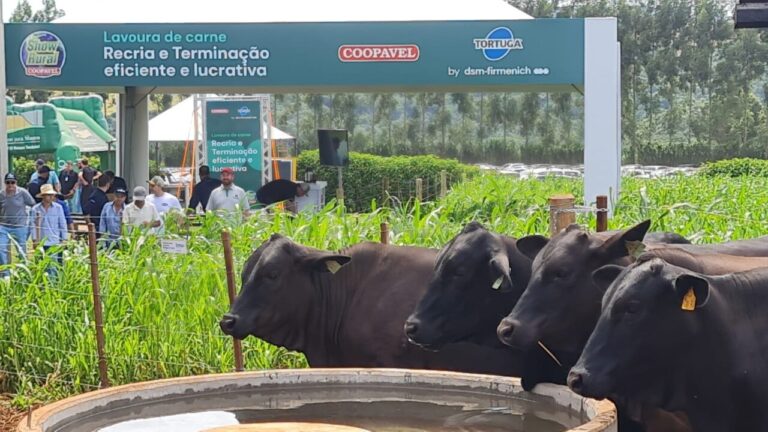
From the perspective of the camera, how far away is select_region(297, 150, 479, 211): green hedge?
31.3 metres

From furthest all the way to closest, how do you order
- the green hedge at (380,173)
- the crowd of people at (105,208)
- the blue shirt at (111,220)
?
the green hedge at (380,173) < the blue shirt at (111,220) < the crowd of people at (105,208)

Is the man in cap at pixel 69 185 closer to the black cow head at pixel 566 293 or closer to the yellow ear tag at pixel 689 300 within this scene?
the black cow head at pixel 566 293

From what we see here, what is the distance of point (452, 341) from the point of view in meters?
6.21

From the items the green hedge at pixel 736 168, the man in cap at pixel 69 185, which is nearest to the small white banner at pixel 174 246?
the man in cap at pixel 69 185

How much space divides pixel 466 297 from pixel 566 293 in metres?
0.77

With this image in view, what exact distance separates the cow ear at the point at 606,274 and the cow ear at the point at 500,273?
70 centimetres

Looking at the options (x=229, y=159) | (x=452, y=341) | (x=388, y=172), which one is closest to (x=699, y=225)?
(x=452, y=341)

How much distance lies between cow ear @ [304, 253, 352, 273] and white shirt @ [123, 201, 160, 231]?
248 inches

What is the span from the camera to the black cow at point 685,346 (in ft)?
15.2

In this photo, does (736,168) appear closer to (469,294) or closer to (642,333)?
(469,294)

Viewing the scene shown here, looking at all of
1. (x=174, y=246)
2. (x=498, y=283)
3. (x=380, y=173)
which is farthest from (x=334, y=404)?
(x=380, y=173)

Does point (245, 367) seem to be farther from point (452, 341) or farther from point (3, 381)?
point (452, 341)

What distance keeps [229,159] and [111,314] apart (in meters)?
11.8

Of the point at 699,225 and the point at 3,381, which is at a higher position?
the point at 699,225
